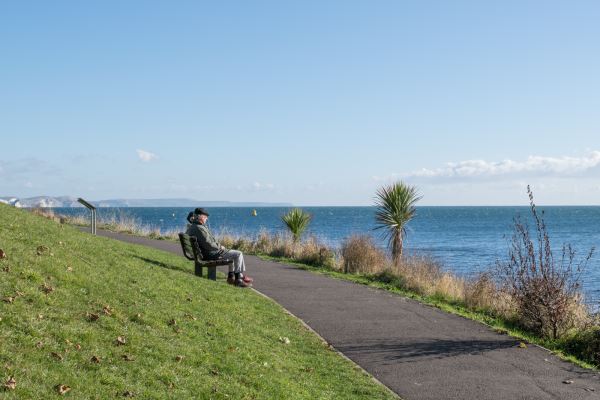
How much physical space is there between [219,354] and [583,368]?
210 inches

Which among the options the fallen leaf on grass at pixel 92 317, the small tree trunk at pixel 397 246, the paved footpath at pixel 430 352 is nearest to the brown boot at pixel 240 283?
the paved footpath at pixel 430 352

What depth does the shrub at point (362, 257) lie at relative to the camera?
68.2ft

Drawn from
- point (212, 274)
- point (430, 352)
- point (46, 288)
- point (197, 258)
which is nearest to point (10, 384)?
point (46, 288)

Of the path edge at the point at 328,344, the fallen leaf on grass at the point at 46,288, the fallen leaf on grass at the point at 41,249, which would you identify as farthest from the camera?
the fallen leaf on grass at the point at 41,249

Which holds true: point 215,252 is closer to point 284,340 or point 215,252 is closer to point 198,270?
point 198,270

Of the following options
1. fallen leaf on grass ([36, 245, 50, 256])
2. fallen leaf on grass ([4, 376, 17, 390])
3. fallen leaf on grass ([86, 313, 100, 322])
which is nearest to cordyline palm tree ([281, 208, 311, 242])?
fallen leaf on grass ([36, 245, 50, 256])

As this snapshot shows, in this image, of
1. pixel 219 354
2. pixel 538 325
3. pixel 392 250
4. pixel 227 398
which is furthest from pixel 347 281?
pixel 227 398

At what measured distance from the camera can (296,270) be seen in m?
20.0

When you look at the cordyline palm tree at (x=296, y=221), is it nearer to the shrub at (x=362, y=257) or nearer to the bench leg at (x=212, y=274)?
the shrub at (x=362, y=257)

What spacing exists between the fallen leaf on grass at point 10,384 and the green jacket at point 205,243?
29.7 feet

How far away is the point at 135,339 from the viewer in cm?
719

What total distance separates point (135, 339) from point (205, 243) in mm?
7311

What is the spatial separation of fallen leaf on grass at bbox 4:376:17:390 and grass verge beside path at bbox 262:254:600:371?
25.4 ft

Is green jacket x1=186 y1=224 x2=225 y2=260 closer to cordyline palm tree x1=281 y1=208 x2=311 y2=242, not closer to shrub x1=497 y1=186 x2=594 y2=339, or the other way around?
shrub x1=497 y1=186 x2=594 y2=339
